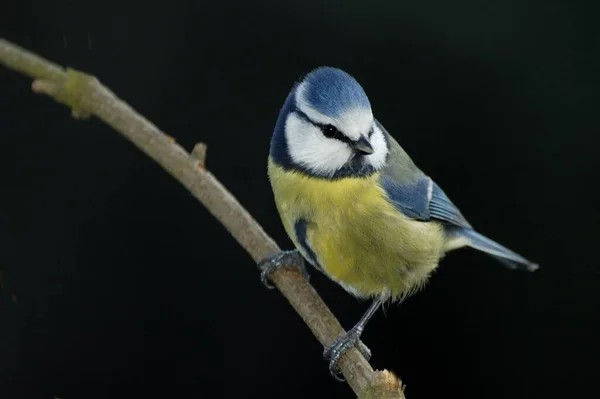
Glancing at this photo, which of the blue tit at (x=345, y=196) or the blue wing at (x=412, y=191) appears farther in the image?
the blue wing at (x=412, y=191)

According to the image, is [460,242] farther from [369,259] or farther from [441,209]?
[369,259]

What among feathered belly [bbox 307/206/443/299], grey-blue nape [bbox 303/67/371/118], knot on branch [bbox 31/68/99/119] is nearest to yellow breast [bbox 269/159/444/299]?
feathered belly [bbox 307/206/443/299]

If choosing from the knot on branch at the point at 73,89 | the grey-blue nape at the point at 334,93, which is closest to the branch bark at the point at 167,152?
the knot on branch at the point at 73,89

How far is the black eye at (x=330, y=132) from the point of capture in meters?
1.14

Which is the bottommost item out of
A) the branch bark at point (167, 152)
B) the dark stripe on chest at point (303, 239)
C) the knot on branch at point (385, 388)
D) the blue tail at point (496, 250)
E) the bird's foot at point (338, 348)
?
the knot on branch at point (385, 388)

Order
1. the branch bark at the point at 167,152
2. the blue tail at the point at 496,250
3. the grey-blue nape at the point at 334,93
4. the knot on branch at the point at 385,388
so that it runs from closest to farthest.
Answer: the knot on branch at the point at 385,388 → the grey-blue nape at the point at 334,93 → the branch bark at the point at 167,152 → the blue tail at the point at 496,250

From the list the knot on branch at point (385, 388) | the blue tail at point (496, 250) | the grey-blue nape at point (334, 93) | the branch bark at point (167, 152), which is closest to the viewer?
the knot on branch at point (385, 388)

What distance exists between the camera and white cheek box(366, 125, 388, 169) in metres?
1.21

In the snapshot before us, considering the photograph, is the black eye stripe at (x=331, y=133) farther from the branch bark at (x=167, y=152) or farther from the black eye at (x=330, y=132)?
the branch bark at (x=167, y=152)

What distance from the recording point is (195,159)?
1.27m

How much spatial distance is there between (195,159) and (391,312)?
0.52 m

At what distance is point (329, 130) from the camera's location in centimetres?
115

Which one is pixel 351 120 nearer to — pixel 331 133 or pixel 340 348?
pixel 331 133

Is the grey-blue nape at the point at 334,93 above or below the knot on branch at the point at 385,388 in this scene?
above
